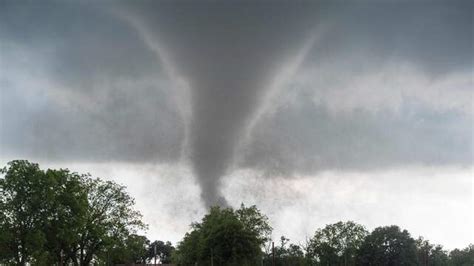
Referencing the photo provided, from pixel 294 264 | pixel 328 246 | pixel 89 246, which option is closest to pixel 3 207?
pixel 89 246

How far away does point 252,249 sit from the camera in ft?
250

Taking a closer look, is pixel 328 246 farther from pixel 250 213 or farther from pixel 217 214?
pixel 217 214

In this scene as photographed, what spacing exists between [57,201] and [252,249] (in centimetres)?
2736

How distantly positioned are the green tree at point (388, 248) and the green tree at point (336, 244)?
3608 millimetres

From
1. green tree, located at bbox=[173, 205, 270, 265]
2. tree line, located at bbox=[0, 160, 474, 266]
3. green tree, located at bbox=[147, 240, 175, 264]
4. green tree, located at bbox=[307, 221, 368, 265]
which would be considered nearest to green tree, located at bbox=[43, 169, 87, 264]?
tree line, located at bbox=[0, 160, 474, 266]

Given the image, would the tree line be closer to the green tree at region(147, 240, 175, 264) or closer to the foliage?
the foliage

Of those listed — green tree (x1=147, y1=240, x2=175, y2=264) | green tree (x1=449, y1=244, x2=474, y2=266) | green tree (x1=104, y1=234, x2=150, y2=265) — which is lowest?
green tree (x1=104, y1=234, x2=150, y2=265)

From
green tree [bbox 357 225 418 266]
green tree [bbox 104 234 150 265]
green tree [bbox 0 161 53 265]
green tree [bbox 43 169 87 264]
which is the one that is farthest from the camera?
green tree [bbox 357 225 418 266]

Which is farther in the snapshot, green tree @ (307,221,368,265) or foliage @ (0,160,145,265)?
green tree @ (307,221,368,265)

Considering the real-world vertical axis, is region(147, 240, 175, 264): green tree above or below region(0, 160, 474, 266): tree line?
above

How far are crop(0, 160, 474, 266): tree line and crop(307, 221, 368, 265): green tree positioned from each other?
18.1ft

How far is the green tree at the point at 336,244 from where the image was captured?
384 feet

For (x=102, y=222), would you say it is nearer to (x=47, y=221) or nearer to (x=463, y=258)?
(x=47, y=221)

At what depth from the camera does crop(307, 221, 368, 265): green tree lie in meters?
117
